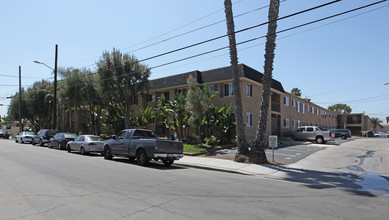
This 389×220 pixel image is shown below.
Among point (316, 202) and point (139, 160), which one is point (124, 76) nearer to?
point (139, 160)

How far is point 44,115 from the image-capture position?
4297 centimetres

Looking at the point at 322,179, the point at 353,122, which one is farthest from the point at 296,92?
the point at 322,179

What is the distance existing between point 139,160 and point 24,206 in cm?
736

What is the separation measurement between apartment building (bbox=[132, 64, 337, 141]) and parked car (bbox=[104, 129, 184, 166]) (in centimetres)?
1181

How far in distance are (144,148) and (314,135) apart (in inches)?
871

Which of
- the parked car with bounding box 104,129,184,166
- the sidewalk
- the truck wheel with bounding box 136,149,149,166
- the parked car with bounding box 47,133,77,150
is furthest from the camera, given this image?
the parked car with bounding box 47,133,77,150

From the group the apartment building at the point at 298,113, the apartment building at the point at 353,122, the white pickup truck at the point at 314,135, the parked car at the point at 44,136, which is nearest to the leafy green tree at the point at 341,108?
the apartment building at the point at 353,122

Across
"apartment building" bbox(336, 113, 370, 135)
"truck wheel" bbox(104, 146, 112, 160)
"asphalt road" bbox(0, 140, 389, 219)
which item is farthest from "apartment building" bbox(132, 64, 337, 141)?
"apartment building" bbox(336, 113, 370, 135)

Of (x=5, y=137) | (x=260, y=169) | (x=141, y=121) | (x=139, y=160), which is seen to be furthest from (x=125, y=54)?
(x=5, y=137)

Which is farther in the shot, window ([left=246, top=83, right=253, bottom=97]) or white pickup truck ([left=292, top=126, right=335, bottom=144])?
white pickup truck ([left=292, top=126, right=335, bottom=144])

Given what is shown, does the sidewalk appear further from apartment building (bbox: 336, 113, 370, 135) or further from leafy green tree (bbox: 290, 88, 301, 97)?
apartment building (bbox: 336, 113, 370, 135)

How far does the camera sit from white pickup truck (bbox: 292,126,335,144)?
90.5ft

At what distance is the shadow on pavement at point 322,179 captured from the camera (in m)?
8.75

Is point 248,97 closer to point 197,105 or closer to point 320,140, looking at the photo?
point 197,105
